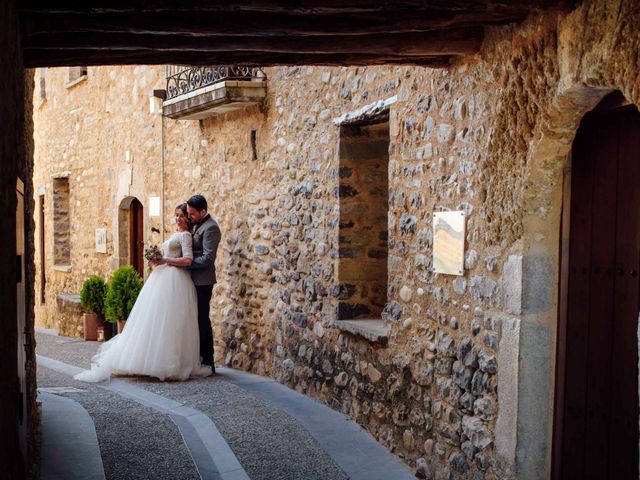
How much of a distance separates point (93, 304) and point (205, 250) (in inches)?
180

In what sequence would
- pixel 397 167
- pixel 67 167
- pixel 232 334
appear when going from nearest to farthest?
pixel 397 167 < pixel 232 334 < pixel 67 167

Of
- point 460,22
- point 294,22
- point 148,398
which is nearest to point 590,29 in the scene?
point 460,22

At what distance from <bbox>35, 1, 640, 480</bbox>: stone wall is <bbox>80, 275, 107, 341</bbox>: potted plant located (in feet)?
9.58

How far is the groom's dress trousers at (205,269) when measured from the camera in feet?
26.3

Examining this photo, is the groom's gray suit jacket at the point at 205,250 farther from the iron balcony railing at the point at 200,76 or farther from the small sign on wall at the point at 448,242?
the small sign on wall at the point at 448,242

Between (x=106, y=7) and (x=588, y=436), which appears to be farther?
(x=588, y=436)

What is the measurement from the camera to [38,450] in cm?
486

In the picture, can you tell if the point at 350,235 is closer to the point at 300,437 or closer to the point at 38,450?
the point at 300,437

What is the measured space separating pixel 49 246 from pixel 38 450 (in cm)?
1195

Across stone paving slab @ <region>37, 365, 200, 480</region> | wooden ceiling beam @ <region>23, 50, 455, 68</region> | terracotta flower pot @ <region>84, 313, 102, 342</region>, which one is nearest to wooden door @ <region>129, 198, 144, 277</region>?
terracotta flower pot @ <region>84, 313, 102, 342</region>

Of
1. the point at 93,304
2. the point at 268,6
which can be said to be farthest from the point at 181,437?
the point at 93,304

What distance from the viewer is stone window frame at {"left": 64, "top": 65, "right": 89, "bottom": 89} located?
46.4ft

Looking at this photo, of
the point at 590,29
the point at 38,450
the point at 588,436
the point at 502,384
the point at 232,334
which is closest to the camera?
the point at 590,29

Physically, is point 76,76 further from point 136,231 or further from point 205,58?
point 205,58
